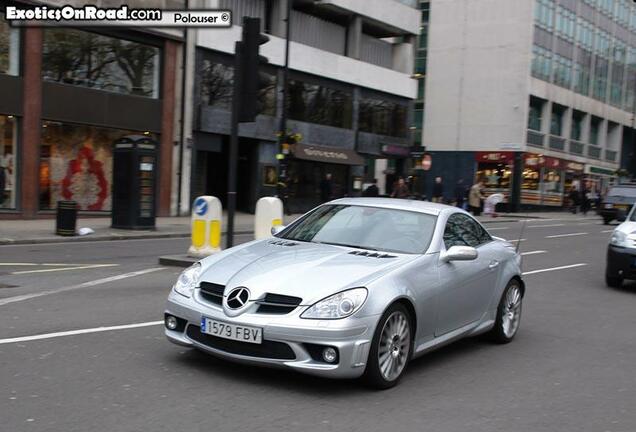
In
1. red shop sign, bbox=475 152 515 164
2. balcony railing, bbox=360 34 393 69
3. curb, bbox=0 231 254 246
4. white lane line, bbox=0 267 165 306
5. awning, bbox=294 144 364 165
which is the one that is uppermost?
balcony railing, bbox=360 34 393 69

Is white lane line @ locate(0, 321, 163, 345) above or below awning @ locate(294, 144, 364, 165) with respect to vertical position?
below

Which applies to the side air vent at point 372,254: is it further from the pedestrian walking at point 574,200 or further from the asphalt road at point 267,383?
the pedestrian walking at point 574,200

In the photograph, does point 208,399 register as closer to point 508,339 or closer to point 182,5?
point 508,339

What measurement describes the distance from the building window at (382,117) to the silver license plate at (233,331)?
30.6 metres

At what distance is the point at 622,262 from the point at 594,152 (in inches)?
2082

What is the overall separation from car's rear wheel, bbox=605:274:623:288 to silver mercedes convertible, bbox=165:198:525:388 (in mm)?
5759

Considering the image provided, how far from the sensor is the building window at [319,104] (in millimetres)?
31328

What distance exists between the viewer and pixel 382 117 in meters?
36.8

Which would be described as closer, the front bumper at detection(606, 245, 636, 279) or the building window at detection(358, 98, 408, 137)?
the front bumper at detection(606, 245, 636, 279)

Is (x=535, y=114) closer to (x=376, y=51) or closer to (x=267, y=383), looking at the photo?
(x=376, y=51)

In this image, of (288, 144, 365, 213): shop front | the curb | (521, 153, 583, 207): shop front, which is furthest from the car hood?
(521, 153, 583, 207): shop front

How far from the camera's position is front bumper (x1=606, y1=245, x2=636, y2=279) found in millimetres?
11164

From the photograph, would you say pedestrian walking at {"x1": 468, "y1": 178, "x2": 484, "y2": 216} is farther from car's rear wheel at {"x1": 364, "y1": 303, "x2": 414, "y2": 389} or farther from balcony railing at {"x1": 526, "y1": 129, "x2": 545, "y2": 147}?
car's rear wheel at {"x1": 364, "y1": 303, "x2": 414, "y2": 389}

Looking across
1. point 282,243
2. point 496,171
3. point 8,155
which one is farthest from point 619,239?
point 496,171
